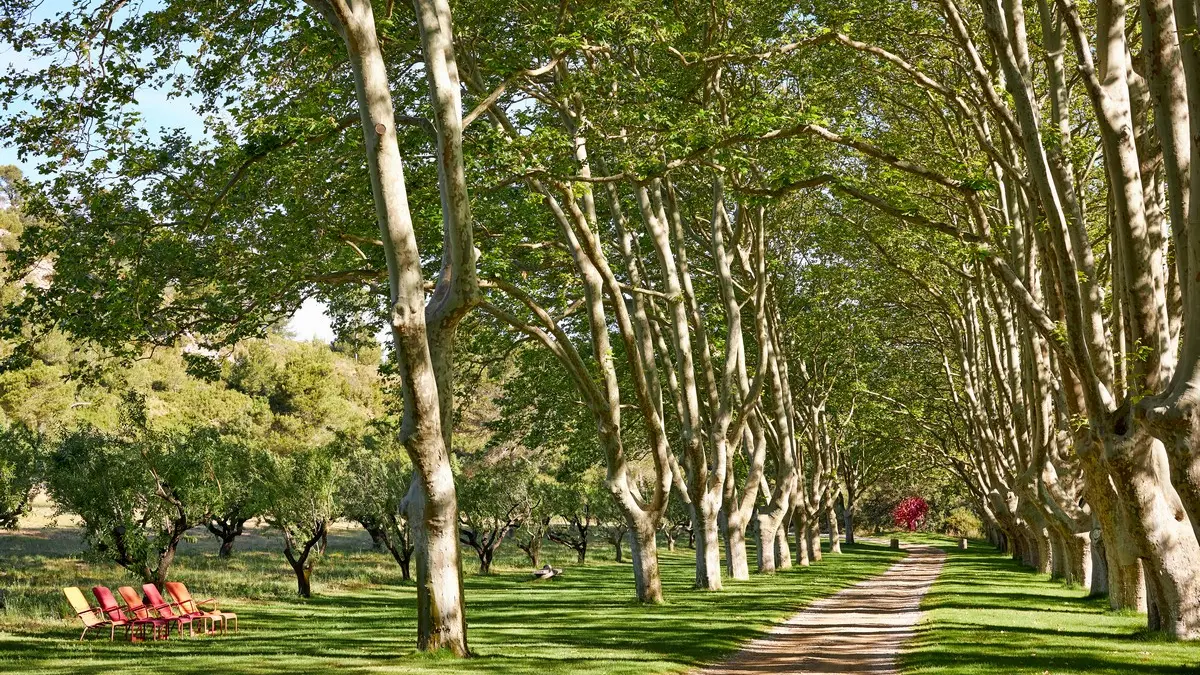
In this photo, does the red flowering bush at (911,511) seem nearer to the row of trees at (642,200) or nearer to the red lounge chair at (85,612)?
the row of trees at (642,200)

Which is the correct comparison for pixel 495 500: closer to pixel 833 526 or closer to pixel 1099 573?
pixel 833 526

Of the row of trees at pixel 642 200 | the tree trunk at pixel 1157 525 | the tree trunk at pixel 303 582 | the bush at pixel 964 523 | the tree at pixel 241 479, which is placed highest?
the row of trees at pixel 642 200

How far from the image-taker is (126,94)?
1376 centimetres

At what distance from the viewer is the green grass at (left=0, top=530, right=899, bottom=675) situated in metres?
→ 13.7

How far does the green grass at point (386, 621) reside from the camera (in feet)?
44.9

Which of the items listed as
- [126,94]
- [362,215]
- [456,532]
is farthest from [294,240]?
[456,532]

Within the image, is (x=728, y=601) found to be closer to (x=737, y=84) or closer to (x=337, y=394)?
(x=737, y=84)

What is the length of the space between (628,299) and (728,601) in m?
7.89

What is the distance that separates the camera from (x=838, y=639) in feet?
53.6

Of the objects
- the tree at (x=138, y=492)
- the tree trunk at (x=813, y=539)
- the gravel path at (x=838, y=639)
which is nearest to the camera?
the gravel path at (x=838, y=639)

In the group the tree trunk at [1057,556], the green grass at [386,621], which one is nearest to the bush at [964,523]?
the green grass at [386,621]

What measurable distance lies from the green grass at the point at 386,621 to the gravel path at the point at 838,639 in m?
0.48

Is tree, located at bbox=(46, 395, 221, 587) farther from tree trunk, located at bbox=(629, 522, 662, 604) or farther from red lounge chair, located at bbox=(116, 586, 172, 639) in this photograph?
tree trunk, located at bbox=(629, 522, 662, 604)

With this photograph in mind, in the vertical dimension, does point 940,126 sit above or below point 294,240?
above
